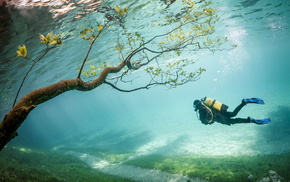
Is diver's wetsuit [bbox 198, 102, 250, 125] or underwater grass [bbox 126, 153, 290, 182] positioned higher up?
diver's wetsuit [bbox 198, 102, 250, 125]

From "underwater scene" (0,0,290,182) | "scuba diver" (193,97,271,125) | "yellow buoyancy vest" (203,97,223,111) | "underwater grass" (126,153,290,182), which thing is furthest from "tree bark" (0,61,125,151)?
"underwater grass" (126,153,290,182)

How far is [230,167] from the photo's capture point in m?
11.9

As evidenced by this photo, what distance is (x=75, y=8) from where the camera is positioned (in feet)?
33.3

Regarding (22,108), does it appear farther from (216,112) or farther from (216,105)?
(216,112)

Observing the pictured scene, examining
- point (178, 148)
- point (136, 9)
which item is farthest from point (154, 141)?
point (136, 9)

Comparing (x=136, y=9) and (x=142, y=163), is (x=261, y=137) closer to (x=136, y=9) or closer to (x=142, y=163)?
(x=142, y=163)

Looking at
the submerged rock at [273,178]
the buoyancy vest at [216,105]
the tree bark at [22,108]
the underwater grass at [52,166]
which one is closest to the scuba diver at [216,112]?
the buoyancy vest at [216,105]

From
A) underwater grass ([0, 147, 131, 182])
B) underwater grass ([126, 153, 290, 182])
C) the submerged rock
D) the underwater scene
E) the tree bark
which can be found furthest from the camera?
underwater grass ([0, 147, 131, 182])

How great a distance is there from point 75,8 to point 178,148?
17.6 metres

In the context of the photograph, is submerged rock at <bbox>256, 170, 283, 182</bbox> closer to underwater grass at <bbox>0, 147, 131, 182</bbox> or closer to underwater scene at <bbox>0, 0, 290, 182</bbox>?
underwater scene at <bbox>0, 0, 290, 182</bbox>

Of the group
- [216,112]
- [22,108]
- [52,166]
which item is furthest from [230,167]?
[52,166]

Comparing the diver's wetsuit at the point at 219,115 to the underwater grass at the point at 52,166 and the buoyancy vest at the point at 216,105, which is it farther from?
the underwater grass at the point at 52,166

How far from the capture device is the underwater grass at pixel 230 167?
9.97 meters

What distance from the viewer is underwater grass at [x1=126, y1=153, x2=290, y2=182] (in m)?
9.97
